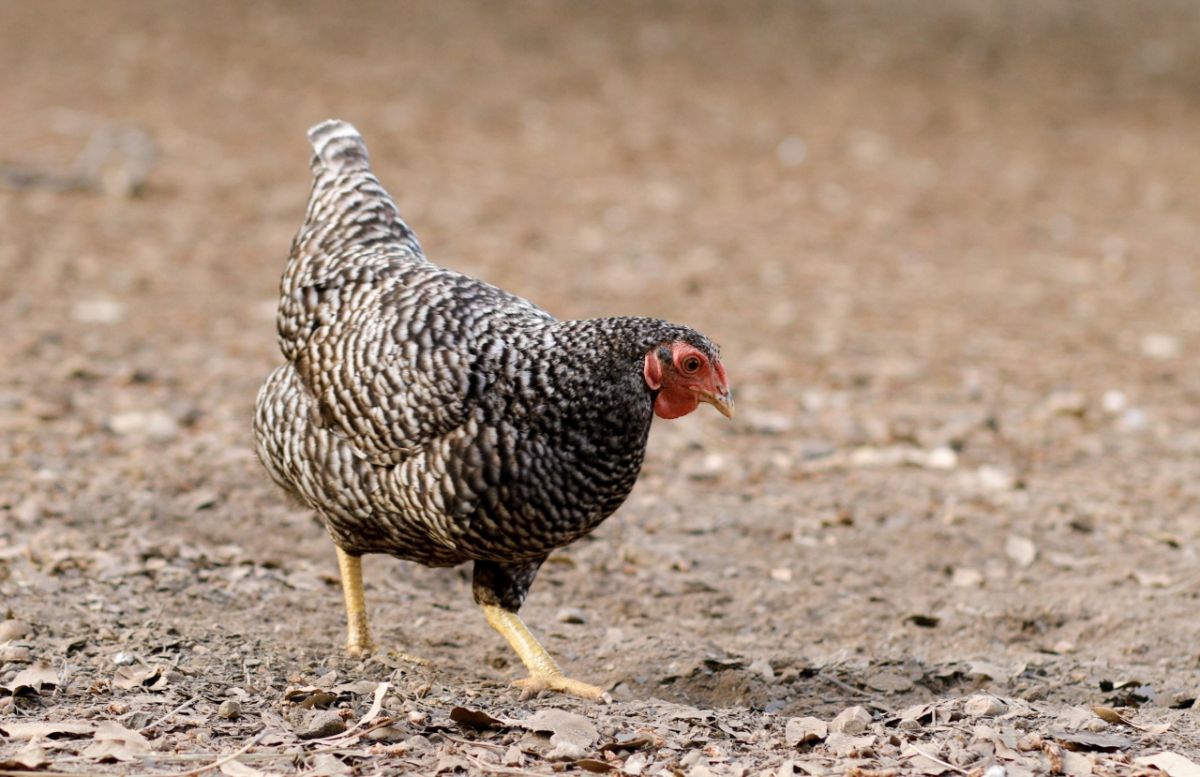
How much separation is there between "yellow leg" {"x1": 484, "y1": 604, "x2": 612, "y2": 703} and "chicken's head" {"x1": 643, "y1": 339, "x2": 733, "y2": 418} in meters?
0.83

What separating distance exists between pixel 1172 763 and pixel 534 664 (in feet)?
5.47

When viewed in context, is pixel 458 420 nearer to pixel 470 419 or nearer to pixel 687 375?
pixel 470 419

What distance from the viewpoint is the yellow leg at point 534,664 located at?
3916mm

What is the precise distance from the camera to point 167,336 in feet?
24.5

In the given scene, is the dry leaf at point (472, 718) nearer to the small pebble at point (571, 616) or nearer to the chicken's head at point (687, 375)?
the chicken's head at point (687, 375)

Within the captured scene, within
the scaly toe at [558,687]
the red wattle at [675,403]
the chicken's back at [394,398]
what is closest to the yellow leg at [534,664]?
the scaly toe at [558,687]

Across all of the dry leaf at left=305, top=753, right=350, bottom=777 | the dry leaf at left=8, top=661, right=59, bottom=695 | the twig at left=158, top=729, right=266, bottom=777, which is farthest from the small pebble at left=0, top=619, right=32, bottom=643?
the dry leaf at left=305, top=753, right=350, bottom=777

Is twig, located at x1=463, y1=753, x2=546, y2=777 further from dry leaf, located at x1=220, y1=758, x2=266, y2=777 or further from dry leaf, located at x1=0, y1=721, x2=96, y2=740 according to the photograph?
dry leaf, located at x1=0, y1=721, x2=96, y2=740

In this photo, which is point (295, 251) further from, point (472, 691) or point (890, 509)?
point (890, 509)

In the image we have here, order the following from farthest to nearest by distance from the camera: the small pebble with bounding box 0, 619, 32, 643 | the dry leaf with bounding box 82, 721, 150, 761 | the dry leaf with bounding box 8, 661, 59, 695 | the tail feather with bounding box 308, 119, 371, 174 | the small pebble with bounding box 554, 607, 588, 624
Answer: the tail feather with bounding box 308, 119, 371, 174
the small pebble with bounding box 554, 607, 588, 624
the small pebble with bounding box 0, 619, 32, 643
the dry leaf with bounding box 8, 661, 59, 695
the dry leaf with bounding box 82, 721, 150, 761

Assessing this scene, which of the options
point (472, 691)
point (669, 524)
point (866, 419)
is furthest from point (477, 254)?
point (472, 691)

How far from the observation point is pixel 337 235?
4613mm

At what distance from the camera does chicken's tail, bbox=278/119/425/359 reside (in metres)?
4.36

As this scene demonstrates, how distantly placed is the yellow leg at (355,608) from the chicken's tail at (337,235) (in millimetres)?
678
